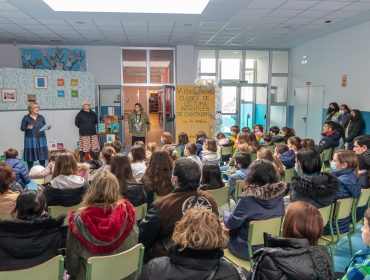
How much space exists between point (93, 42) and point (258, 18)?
5.13m

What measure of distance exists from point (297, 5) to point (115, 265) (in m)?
5.67

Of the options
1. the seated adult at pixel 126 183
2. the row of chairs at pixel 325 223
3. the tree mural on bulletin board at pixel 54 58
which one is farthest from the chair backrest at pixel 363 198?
the tree mural on bulletin board at pixel 54 58

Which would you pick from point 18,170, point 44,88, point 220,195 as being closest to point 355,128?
point 220,195

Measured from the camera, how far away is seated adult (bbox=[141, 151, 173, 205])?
3.35 metres

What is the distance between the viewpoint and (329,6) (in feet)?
19.9

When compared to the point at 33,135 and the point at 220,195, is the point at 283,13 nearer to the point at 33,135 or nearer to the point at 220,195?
the point at 220,195

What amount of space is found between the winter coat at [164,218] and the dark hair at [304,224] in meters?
0.71

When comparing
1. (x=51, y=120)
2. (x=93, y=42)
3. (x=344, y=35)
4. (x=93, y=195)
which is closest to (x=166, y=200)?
(x=93, y=195)

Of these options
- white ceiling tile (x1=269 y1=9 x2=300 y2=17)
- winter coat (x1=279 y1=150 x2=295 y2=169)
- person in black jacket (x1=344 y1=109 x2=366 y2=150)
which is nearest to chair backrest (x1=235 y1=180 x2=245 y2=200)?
winter coat (x1=279 y1=150 x2=295 y2=169)

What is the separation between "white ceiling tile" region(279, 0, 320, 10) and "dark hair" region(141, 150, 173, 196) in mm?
4055

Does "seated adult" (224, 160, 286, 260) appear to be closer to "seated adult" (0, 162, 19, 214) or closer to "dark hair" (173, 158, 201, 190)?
"dark hair" (173, 158, 201, 190)

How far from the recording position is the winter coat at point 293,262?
5.40ft

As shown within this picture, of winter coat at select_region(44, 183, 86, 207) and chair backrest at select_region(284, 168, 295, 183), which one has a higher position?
winter coat at select_region(44, 183, 86, 207)

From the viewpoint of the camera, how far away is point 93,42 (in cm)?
987
